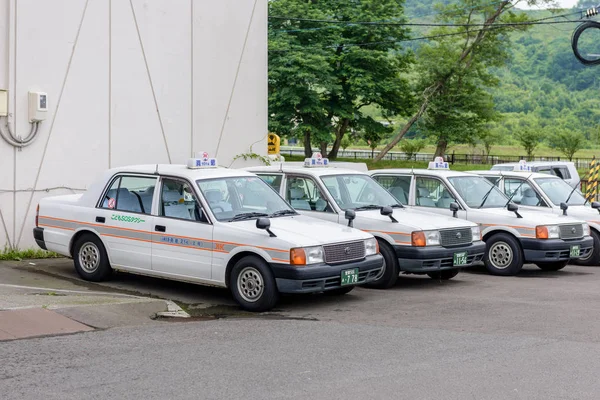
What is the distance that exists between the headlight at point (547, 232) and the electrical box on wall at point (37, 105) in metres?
8.46

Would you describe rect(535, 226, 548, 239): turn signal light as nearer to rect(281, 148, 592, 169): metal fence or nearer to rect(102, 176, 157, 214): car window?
rect(102, 176, 157, 214): car window

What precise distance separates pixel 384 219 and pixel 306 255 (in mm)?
2644

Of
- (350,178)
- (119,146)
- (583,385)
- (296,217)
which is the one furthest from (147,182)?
(583,385)

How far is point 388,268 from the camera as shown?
12.0 metres

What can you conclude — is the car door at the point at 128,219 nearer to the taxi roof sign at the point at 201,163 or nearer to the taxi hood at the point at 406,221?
the taxi roof sign at the point at 201,163

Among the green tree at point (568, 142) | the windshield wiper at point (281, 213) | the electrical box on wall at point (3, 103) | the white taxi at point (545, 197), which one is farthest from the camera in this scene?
the green tree at point (568, 142)

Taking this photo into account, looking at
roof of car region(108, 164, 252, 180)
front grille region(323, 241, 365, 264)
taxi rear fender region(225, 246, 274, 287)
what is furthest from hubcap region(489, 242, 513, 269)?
taxi rear fender region(225, 246, 274, 287)

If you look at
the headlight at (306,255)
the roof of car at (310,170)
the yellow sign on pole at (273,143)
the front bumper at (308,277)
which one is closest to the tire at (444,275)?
the roof of car at (310,170)

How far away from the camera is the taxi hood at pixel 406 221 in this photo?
1207 centimetres

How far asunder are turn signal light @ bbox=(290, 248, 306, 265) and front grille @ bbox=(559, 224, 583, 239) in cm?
615

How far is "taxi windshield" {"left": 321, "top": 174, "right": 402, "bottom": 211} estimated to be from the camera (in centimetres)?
1264

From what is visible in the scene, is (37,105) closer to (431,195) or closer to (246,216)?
(246,216)

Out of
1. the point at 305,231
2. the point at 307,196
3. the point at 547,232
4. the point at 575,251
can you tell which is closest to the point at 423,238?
the point at 307,196

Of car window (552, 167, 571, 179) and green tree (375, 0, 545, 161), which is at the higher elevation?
green tree (375, 0, 545, 161)
